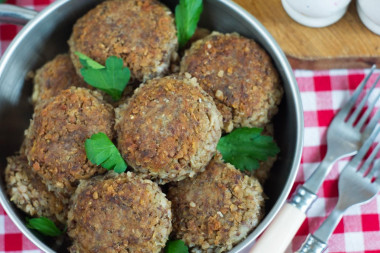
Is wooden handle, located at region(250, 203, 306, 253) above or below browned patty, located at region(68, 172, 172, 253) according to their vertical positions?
below

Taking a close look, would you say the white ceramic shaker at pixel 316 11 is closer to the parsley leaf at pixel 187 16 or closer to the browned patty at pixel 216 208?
the parsley leaf at pixel 187 16

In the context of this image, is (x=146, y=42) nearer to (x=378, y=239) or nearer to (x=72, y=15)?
(x=72, y=15)

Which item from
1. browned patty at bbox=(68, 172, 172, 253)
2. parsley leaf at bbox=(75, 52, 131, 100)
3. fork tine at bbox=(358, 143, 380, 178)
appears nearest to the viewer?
browned patty at bbox=(68, 172, 172, 253)

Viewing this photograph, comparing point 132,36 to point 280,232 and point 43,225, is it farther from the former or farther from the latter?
point 280,232

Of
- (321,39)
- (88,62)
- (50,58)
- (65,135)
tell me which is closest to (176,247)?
(65,135)

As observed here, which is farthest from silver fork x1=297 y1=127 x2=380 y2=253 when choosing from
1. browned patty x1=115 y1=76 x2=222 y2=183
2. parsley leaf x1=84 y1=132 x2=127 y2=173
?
parsley leaf x1=84 y1=132 x2=127 y2=173

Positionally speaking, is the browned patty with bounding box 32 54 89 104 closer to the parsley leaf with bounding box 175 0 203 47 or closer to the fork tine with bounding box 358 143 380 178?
the parsley leaf with bounding box 175 0 203 47

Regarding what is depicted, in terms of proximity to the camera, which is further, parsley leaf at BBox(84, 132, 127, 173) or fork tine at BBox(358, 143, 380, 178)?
fork tine at BBox(358, 143, 380, 178)
